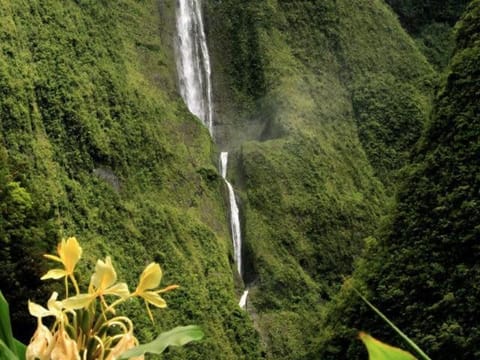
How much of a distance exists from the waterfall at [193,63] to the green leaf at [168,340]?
2535cm

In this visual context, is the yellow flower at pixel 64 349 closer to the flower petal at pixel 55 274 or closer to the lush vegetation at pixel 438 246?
the flower petal at pixel 55 274

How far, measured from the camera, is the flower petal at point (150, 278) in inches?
46.1

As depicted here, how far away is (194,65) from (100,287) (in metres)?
26.5

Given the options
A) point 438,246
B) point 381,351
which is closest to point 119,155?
point 438,246

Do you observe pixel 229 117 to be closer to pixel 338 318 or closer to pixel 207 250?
pixel 207 250

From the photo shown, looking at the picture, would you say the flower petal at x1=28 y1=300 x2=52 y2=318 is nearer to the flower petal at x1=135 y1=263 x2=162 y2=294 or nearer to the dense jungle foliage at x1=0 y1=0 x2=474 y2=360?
the flower petal at x1=135 y1=263 x2=162 y2=294

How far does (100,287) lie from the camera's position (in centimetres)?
114

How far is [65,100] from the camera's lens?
67.5 ft

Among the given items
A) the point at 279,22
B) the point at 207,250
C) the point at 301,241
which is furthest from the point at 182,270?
the point at 279,22

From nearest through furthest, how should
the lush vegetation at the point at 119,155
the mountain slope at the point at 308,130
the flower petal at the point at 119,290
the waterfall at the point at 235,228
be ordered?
the flower petal at the point at 119,290, the lush vegetation at the point at 119,155, the mountain slope at the point at 308,130, the waterfall at the point at 235,228

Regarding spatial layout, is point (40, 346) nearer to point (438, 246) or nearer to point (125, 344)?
point (125, 344)

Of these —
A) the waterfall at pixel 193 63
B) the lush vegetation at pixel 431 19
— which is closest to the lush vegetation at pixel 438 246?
the waterfall at pixel 193 63

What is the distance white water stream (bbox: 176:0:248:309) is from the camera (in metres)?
26.6

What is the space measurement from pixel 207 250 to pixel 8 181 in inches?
365
